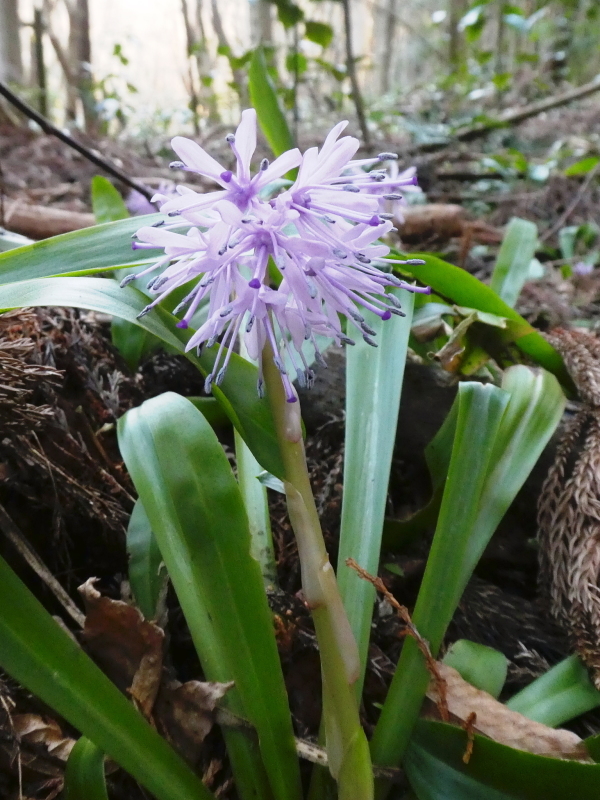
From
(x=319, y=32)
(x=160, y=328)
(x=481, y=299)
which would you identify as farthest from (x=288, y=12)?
(x=160, y=328)

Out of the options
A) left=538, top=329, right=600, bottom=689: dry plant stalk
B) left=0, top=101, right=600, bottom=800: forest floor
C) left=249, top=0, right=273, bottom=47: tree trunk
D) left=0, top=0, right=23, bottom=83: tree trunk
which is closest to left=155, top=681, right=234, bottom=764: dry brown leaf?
left=0, top=101, right=600, bottom=800: forest floor

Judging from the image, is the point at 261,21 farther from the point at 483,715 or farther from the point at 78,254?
the point at 483,715

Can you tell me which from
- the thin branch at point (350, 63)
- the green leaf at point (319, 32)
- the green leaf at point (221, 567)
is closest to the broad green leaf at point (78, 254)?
the green leaf at point (221, 567)

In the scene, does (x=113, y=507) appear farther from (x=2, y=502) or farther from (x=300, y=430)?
(x=300, y=430)

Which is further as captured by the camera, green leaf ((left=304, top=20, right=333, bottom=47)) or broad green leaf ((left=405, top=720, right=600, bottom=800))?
green leaf ((left=304, top=20, right=333, bottom=47))

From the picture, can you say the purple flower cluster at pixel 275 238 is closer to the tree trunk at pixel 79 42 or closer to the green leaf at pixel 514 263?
the green leaf at pixel 514 263

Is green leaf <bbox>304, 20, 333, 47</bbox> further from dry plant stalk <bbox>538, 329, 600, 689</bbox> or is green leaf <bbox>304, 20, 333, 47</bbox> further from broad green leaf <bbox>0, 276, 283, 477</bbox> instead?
broad green leaf <bbox>0, 276, 283, 477</bbox>
